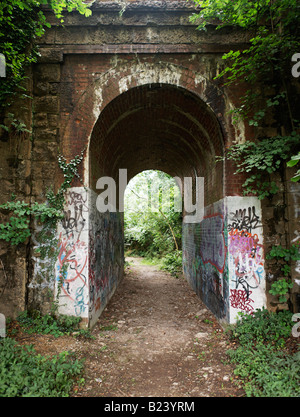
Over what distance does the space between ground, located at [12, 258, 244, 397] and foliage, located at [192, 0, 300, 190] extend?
10.5 ft

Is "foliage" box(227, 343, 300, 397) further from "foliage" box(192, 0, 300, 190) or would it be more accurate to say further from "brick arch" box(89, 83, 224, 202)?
"brick arch" box(89, 83, 224, 202)

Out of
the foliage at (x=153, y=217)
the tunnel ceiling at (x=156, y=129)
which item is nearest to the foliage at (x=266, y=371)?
A: the tunnel ceiling at (x=156, y=129)

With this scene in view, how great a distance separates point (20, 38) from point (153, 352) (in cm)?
658

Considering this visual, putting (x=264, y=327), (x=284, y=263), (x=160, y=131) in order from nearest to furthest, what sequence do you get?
(x=264, y=327), (x=284, y=263), (x=160, y=131)

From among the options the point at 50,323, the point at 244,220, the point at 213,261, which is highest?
the point at 244,220

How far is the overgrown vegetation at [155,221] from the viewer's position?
14.9 meters

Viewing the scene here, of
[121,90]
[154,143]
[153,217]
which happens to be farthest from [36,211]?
[153,217]

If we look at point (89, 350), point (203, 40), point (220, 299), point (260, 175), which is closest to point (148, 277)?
point (220, 299)

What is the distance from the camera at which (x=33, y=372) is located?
11.2ft

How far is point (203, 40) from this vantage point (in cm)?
534

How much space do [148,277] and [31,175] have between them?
8.19m

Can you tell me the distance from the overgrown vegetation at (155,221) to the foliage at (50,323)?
26.0ft

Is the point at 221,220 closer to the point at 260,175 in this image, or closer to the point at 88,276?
the point at 260,175

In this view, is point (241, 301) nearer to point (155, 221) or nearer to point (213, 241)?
point (213, 241)
